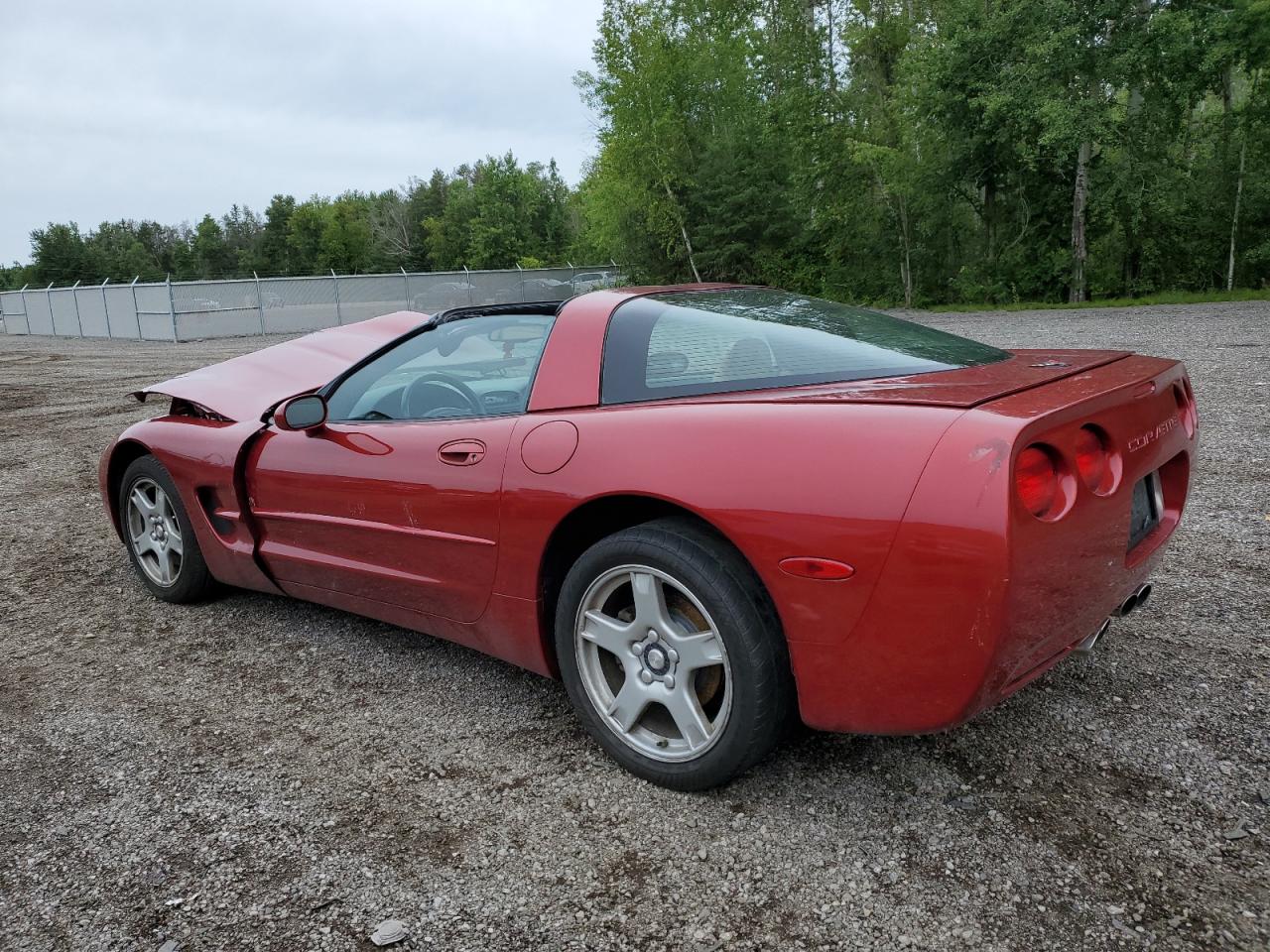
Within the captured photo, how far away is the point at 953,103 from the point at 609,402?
2253 cm

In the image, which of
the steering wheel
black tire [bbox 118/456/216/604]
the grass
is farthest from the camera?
the grass

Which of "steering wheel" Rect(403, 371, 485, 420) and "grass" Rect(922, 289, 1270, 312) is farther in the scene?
"grass" Rect(922, 289, 1270, 312)

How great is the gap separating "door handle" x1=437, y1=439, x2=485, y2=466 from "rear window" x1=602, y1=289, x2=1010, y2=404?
1.45 feet

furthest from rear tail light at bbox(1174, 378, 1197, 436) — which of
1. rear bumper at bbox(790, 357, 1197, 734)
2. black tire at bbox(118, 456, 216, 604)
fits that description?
black tire at bbox(118, 456, 216, 604)

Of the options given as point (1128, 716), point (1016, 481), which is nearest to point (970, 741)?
point (1128, 716)

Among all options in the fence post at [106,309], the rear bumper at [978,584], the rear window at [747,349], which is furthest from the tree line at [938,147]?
the rear bumper at [978,584]

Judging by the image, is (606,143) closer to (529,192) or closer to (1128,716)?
(1128,716)

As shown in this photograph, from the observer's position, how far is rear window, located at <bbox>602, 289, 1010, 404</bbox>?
2.30 metres

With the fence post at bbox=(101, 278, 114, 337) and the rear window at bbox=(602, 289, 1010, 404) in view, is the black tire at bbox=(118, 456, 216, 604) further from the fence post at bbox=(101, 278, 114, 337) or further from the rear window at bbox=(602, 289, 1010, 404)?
the fence post at bbox=(101, 278, 114, 337)

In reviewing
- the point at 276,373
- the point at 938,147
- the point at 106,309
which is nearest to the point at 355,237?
the point at 106,309

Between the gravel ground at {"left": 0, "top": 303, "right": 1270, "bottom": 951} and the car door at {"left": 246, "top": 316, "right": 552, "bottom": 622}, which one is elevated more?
the car door at {"left": 246, "top": 316, "right": 552, "bottom": 622}

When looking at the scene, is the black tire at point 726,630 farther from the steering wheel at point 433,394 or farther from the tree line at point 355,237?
the tree line at point 355,237

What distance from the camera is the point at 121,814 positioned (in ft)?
7.70

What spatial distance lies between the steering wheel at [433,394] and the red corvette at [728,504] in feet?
0.05
